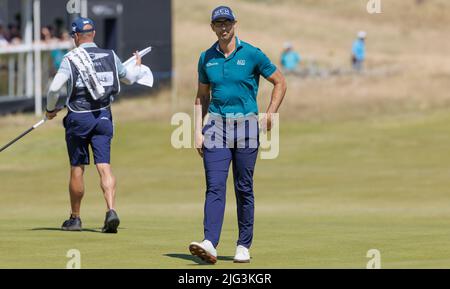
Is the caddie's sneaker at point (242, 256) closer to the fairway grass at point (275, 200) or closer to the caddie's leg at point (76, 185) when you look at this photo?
the fairway grass at point (275, 200)

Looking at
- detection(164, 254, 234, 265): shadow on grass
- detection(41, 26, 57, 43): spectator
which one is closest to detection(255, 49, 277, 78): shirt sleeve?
detection(164, 254, 234, 265): shadow on grass

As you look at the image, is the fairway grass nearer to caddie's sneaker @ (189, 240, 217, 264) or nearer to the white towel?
caddie's sneaker @ (189, 240, 217, 264)

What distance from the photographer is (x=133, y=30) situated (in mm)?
40062

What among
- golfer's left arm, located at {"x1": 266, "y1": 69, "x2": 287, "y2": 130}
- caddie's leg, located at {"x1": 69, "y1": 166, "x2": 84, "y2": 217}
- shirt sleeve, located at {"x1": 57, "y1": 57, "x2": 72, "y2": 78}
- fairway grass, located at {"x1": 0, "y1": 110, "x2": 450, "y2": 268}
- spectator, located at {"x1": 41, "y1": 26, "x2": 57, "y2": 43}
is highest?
spectator, located at {"x1": 41, "y1": 26, "x2": 57, "y2": 43}

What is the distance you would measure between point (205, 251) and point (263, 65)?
5.63 feet

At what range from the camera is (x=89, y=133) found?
42.8ft

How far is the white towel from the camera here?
12781 mm

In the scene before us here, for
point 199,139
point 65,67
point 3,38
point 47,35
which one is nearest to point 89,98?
point 65,67

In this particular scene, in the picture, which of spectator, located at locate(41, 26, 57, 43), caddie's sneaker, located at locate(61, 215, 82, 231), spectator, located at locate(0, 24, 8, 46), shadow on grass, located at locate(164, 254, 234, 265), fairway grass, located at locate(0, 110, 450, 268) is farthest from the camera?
spectator, located at locate(41, 26, 57, 43)

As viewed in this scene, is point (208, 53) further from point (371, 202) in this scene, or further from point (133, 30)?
point (133, 30)

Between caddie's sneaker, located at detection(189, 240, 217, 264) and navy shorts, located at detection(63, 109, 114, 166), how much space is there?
302 cm

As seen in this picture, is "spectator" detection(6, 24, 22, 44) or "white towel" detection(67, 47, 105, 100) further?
"spectator" detection(6, 24, 22, 44)

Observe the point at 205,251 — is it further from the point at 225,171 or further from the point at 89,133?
the point at 89,133

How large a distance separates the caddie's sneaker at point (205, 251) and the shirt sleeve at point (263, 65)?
156 centimetres
